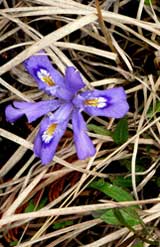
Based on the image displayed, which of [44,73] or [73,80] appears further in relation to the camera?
[44,73]

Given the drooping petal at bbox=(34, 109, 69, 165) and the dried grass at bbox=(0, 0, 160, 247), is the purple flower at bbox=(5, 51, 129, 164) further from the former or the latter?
the dried grass at bbox=(0, 0, 160, 247)

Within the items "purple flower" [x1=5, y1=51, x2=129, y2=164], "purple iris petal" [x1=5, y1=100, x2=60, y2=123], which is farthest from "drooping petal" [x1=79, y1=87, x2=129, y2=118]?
"purple iris petal" [x1=5, y1=100, x2=60, y2=123]

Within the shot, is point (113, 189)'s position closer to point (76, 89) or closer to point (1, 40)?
point (76, 89)

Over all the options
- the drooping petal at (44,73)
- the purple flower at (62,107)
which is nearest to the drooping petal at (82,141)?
the purple flower at (62,107)

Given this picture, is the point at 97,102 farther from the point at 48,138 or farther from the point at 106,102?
the point at 48,138

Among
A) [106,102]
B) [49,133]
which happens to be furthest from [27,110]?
[106,102]

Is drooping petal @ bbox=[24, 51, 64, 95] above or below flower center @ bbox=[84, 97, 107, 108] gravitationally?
above
